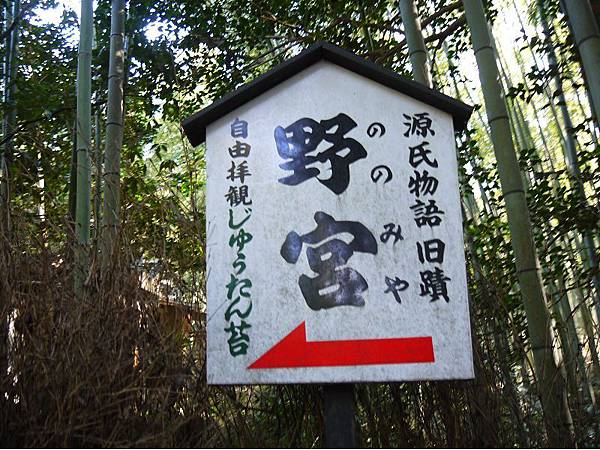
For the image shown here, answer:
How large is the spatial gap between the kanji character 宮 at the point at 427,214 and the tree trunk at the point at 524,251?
69 centimetres

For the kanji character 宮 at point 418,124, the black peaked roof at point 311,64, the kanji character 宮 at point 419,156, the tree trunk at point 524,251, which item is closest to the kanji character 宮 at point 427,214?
the kanji character 宮 at point 419,156

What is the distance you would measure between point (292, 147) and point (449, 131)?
0.68 meters

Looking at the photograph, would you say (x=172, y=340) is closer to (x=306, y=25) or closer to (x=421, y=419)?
(x=421, y=419)

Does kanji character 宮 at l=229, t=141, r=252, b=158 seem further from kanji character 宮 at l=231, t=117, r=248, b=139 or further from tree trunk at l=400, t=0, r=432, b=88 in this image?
tree trunk at l=400, t=0, r=432, b=88

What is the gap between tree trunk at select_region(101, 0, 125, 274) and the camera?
285cm

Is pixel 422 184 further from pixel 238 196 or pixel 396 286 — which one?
pixel 238 196

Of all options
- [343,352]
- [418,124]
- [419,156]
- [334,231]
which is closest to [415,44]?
[418,124]

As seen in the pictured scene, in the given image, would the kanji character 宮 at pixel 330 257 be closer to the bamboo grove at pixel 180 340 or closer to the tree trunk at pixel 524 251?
the bamboo grove at pixel 180 340

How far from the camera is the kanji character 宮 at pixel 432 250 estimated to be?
232 cm

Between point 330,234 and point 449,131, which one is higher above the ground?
point 449,131

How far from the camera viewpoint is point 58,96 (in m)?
5.29

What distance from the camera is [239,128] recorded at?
270 cm

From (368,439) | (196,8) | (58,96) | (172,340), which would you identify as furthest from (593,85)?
(58,96)

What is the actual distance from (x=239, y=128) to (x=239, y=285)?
0.74m
